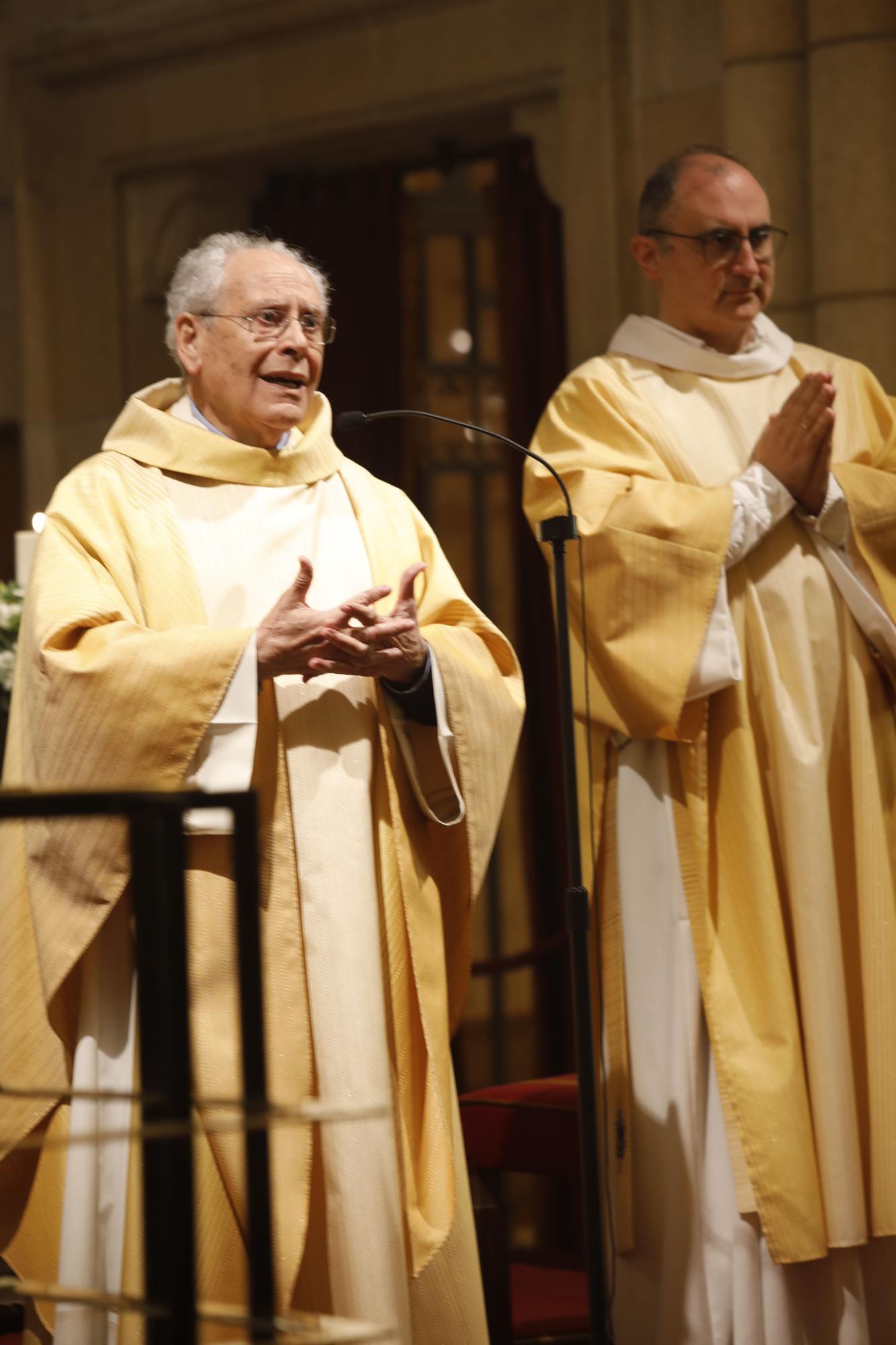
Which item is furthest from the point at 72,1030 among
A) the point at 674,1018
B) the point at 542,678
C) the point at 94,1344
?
the point at 542,678

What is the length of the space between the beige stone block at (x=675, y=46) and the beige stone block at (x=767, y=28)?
19 cm

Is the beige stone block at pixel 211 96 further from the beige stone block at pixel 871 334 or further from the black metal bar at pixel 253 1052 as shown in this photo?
the black metal bar at pixel 253 1052

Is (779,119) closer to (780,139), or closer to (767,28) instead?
(780,139)

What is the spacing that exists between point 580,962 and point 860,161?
8.85ft

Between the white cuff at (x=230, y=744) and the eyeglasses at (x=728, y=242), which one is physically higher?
the eyeglasses at (x=728, y=242)

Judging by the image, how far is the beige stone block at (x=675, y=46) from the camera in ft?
18.3

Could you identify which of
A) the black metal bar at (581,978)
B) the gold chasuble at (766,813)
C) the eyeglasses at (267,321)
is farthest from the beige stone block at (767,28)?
the black metal bar at (581,978)

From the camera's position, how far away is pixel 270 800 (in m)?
3.48

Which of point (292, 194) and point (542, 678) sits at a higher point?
point (292, 194)

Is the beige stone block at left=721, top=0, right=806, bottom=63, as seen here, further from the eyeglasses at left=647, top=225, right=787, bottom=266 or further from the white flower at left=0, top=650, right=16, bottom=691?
the white flower at left=0, top=650, right=16, bottom=691

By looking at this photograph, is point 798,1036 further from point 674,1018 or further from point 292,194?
point 292,194

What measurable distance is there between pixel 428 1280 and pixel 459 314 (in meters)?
4.16

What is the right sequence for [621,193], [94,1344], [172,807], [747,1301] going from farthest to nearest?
[621,193], [747,1301], [94,1344], [172,807]

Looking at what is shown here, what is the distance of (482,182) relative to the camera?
651cm
